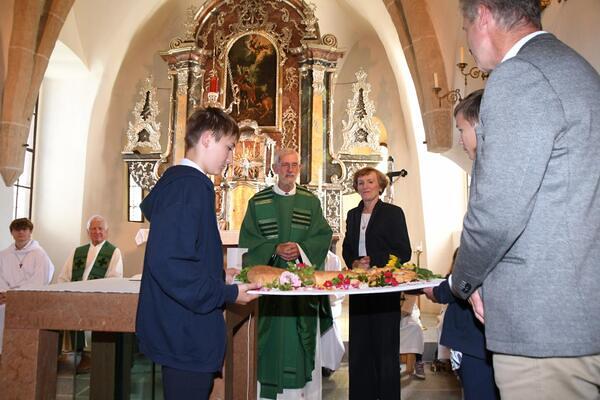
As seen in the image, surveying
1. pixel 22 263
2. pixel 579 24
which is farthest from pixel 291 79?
pixel 579 24

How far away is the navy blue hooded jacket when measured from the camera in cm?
200

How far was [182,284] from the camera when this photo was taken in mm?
1987

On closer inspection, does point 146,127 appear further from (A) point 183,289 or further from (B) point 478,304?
(B) point 478,304

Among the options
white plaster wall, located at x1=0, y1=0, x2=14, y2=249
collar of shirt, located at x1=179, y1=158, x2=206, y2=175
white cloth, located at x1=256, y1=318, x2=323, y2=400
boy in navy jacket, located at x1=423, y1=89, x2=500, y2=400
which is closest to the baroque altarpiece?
white plaster wall, located at x1=0, y1=0, x2=14, y2=249

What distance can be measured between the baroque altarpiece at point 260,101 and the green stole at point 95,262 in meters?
3.43

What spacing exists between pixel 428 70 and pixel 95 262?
216 inches

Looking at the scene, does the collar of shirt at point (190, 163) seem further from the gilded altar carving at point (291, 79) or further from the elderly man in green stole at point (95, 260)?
the gilded altar carving at point (291, 79)

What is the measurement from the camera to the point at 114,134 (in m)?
11.8

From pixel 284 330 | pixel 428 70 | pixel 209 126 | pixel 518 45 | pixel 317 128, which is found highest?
pixel 428 70

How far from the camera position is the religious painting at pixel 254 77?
10.8 meters

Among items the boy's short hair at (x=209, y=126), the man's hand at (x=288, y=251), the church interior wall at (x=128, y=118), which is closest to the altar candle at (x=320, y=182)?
the church interior wall at (x=128, y=118)

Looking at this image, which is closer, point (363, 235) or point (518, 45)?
point (518, 45)

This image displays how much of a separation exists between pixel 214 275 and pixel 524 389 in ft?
3.96

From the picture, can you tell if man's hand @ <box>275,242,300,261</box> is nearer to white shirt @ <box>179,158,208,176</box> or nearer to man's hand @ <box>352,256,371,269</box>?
man's hand @ <box>352,256,371,269</box>
